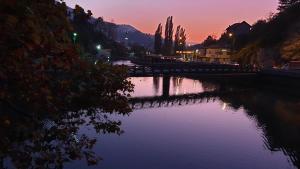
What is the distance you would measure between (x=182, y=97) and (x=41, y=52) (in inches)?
2462

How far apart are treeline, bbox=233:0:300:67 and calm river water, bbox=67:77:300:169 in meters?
33.9

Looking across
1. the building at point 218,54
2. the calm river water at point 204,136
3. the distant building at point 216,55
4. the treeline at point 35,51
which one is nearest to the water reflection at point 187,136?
the calm river water at point 204,136

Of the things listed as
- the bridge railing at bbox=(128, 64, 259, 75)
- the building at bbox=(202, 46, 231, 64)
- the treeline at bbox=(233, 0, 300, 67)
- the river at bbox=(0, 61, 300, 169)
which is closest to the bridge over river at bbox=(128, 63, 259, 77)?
the bridge railing at bbox=(128, 64, 259, 75)

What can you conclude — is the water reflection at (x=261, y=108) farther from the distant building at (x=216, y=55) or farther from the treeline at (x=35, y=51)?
the distant building at (x=216, y=55)

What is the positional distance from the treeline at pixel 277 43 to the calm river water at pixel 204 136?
33946 millimetres

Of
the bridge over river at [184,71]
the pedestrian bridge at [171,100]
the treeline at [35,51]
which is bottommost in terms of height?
the pedestrian bridge at [171,100]

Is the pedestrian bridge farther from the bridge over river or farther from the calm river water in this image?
the bridge over river

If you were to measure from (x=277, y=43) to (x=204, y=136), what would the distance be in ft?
258

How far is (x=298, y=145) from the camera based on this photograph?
35.2m

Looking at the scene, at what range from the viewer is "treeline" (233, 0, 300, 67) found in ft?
316

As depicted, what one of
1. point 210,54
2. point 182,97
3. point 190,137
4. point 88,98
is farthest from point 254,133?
point 210,54

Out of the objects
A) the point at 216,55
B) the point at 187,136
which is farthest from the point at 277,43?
the point at 187,136

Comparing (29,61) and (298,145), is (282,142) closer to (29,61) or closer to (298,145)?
(298,145)

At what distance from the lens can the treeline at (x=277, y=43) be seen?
9629 cm
